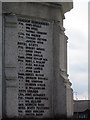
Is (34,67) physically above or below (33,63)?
below

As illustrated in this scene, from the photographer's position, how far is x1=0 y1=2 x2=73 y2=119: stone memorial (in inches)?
427

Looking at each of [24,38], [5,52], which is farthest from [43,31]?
[5,52]

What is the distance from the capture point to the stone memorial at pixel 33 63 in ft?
35.6

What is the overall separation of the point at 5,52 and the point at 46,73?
150 cm

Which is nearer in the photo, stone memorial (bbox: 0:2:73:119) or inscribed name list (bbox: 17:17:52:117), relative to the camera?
stone memorial (bbox: 0:2:73:119)

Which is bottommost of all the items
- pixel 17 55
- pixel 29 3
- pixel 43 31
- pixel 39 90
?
pixel 39 90

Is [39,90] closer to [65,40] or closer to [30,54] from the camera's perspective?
[30,54]

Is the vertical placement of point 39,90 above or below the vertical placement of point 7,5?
below

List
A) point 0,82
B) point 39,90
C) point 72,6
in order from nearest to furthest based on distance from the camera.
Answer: point 0,82, point 39,90, point 72,6

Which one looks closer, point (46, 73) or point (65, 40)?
point (46, 73)

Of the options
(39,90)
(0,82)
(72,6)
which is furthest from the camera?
(72,6)

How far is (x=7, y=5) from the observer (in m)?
11.1

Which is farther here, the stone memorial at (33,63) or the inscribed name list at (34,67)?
the inscribed name list at (34,67)

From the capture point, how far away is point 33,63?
1140 centimetres
